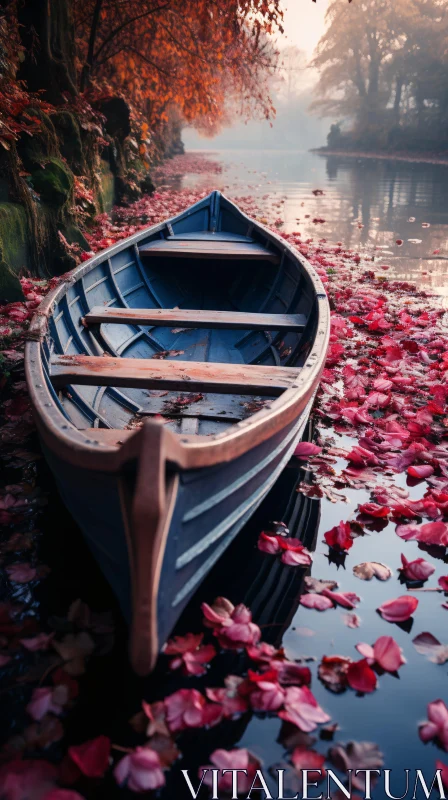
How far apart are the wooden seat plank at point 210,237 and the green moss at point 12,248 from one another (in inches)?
66.9

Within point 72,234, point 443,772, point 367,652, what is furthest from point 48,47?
point 443,772

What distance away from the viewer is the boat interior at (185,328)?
10.8ft

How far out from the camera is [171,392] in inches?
166

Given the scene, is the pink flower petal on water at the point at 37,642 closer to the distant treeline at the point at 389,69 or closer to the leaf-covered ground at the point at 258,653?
the leaf-covered ground at the point at 258,653

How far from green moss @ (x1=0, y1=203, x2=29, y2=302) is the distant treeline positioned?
3582 cm

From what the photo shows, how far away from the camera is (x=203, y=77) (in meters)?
13.7

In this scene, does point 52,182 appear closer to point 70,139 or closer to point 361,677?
point 70,139

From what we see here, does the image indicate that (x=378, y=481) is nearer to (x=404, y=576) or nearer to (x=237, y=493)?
(x=404, y=576)

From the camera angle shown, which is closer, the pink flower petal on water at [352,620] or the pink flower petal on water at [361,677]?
the pink flower petal on water at [361,677]

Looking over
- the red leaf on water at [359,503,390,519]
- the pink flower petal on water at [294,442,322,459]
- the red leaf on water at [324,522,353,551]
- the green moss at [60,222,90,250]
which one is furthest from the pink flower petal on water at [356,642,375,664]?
the green moss at [60,222,90,250]

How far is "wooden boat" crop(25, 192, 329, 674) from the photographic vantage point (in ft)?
5.69

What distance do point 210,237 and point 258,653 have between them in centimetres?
569

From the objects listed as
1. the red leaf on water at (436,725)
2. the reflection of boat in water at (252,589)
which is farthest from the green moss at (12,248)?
the red leaf on water at (436,725)

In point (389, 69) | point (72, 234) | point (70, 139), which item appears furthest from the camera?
point (389, 69)
